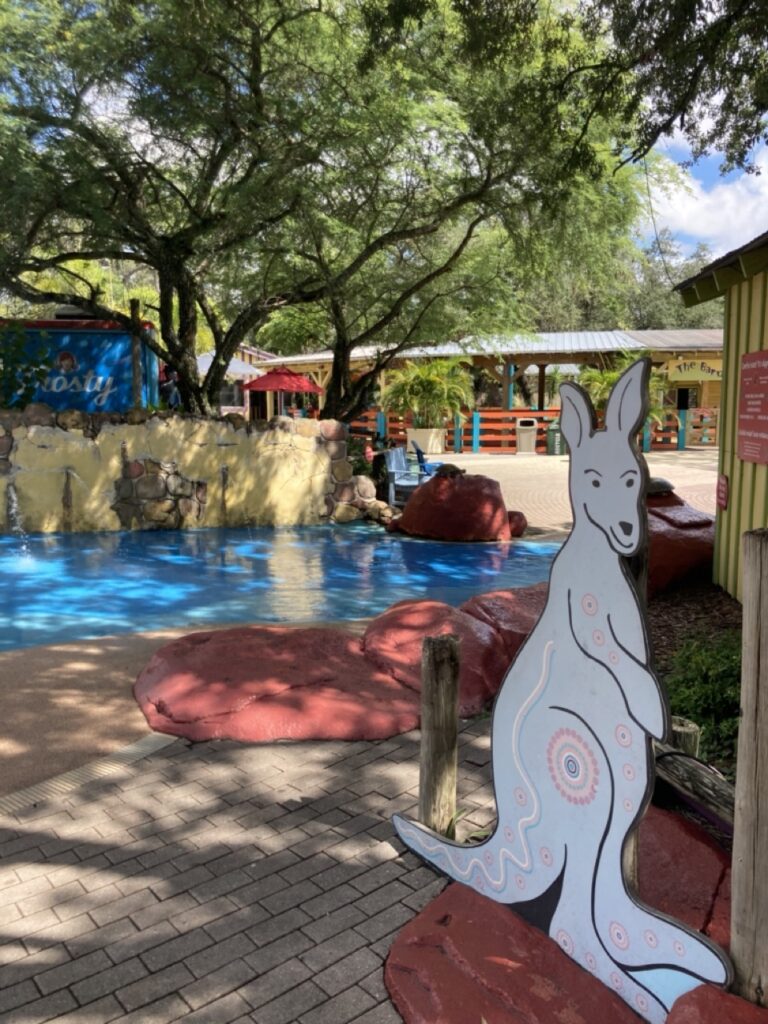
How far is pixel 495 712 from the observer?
9.53ft

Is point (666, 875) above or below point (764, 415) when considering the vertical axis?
below

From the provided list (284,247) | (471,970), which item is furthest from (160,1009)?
(284,247)

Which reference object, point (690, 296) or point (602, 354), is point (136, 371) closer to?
point (690, 296)

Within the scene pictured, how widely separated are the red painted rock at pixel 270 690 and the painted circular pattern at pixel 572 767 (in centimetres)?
202

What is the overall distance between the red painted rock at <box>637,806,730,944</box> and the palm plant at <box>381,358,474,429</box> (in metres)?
20.2

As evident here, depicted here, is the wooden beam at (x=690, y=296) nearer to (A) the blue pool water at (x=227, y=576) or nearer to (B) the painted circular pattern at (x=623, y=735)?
(A) the blue pool water at (x=227, y=576)

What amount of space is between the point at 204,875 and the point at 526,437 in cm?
2188

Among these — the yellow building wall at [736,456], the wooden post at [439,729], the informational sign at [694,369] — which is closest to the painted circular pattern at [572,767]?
the wooden post at [439,729]

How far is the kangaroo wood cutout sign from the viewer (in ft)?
7.48

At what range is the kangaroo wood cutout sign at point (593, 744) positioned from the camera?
2.28 m

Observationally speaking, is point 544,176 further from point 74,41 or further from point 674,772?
point 674,772

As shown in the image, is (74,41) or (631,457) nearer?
(631,457)

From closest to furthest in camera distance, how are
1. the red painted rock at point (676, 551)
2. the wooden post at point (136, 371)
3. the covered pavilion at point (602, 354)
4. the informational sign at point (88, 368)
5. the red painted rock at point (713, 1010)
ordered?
the red painted rock at point (713, 1010) < the red painted rock at point (676, 551) < the informational sign at point (88, 368) < the wooden post at point (136, 371) < the covered pavilion at point (602, 354)

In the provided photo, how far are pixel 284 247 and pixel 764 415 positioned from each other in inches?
312
